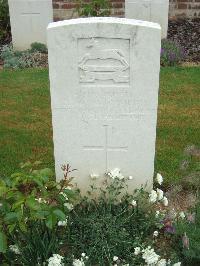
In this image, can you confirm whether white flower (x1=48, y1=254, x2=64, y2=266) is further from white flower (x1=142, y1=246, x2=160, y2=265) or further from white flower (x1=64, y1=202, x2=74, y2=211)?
white flower (x1=142, y1=246, x2=160, y2=265)

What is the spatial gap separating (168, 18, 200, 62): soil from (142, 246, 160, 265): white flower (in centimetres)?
525

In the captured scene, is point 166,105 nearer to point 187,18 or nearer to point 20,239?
point 20,239

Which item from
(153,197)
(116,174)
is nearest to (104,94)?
(116,174)

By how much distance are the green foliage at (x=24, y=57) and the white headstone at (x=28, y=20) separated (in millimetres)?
252

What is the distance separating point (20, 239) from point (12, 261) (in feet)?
0.51

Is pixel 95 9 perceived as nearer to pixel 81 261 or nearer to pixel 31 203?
pixel 81 261

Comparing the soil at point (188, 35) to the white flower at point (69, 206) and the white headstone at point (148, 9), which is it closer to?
the white headstone at point (148, 9)

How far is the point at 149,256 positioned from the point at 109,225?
412 mm

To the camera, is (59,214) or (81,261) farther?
(81,261)

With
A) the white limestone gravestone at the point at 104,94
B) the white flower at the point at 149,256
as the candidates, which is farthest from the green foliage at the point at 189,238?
the white limestone gravestone at the point at 104,94

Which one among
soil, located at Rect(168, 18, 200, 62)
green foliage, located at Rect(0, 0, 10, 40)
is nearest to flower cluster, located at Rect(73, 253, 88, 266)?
soil, located at Rect(168, 18, 200, 62)

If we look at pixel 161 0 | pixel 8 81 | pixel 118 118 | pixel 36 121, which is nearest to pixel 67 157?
pixel 118 118

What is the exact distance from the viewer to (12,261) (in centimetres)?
316

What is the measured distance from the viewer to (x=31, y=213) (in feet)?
9.28
